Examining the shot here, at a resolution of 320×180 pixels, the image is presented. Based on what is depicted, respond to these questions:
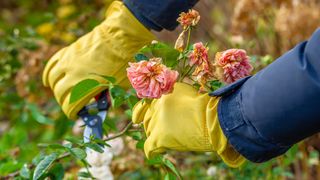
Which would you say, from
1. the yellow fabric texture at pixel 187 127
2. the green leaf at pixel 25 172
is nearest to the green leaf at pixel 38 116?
the green leaf at pixel 25 172

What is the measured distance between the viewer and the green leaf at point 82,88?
1411 millimetres

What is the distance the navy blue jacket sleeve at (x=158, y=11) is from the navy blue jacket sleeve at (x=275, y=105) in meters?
0.42

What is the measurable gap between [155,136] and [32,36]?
4.54 ft

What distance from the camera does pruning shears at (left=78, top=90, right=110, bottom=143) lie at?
5.12 ft

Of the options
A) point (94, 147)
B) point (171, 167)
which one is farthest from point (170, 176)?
point (94, 147)

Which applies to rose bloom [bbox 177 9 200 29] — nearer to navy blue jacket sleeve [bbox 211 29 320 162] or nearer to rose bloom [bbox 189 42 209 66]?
rose bloom [bbox 189 42 209 66]

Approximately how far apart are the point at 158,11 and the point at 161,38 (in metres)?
1.27

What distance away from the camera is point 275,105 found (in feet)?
3.63

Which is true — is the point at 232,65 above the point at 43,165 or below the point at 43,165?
above

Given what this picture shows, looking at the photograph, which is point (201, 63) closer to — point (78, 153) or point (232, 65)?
point (232, 65)

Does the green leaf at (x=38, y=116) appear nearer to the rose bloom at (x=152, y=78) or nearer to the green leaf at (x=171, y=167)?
the green leaf at (x=171, y=167)

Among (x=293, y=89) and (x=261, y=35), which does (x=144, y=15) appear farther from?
(x=261, y=35)

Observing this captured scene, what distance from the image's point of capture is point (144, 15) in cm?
160

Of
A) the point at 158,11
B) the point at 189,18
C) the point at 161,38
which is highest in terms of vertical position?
the point at 189,18
